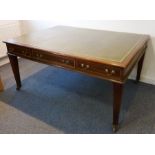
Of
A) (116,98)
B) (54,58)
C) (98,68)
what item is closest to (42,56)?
(54,58)

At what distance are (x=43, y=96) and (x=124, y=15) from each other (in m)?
1.31

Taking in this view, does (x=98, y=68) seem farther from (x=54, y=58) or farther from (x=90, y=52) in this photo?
(x=54, y=58)

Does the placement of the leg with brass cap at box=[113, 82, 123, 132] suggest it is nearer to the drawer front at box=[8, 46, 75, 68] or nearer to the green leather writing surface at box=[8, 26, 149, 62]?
the green leather writing surface at box=[8, 26, 149, 62]

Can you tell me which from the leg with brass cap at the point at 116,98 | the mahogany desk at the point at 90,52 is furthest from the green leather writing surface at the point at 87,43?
the leg with brass cap at the point at 116,98

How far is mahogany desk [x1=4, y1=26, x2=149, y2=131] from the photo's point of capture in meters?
1.29

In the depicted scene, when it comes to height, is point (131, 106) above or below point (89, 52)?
below

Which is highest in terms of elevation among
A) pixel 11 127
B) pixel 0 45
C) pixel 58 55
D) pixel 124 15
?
pixel 124 15

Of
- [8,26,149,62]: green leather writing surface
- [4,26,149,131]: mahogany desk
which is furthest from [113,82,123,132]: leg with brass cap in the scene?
[8,26,149,62]: green leather writing surface

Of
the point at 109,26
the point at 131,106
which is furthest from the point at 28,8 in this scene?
the point at 131,106

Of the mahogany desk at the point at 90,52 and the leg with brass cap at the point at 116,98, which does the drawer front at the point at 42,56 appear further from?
the leg with brass cap at the point at 116,98

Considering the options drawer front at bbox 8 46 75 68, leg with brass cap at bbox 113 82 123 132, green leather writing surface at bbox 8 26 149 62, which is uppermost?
green leather writing surface at bbox 8 26 149 62

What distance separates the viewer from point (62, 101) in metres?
1.90

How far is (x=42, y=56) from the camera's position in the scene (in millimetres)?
1614

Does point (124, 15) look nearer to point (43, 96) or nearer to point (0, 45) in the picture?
point (43, 96)
